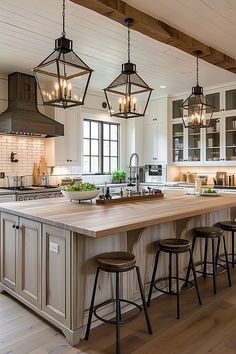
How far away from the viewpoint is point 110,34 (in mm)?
3760

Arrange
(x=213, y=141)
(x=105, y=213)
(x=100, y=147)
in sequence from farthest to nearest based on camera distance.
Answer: (x=100, y=147), (x=213, y=141), (x=105, y=213)

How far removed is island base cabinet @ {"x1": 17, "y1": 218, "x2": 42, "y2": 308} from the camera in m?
2.64

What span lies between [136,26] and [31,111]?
106 inches

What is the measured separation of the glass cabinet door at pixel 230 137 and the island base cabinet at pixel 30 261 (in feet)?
14.8

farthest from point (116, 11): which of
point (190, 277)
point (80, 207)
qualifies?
point (190, 277)

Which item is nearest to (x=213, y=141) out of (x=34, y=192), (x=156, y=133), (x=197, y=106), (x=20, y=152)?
(x=156, y=133)

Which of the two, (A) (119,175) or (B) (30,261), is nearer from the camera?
(B) (30,261)

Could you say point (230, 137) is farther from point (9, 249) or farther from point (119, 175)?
point (9, 249)

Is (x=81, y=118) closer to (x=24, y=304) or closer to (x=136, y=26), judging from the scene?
(x=136, y=26)

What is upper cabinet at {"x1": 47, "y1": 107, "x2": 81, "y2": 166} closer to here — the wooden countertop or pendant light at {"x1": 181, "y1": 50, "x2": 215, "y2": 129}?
the wooden countertop

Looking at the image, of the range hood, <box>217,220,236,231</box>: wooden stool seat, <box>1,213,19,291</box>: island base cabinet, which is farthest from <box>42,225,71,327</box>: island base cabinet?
the range hood

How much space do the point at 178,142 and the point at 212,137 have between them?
82 centimetres

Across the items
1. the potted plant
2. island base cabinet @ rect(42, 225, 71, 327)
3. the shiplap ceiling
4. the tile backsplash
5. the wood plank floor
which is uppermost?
the shiplap ceiling

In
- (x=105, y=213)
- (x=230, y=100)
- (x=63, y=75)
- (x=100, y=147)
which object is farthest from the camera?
(x=100, y=147)
